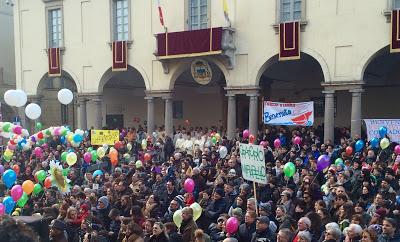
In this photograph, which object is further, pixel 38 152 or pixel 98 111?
pixel 98 111

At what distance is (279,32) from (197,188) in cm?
889

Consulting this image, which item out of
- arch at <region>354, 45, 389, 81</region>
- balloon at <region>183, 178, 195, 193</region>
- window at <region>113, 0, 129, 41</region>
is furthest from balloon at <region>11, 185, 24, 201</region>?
window at <region>113, 0, 129, 41</region>

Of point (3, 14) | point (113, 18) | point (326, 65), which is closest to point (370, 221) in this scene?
point (326, 65)

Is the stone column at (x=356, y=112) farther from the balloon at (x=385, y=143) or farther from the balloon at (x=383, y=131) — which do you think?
the balloon at (x=385, y=143)

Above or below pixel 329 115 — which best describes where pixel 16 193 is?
below

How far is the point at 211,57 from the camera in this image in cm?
1834

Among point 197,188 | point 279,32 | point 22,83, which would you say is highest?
point 279,32

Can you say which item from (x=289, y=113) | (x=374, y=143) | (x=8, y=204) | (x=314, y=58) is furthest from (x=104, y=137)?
(x=374, y=143)

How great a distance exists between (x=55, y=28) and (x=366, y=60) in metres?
15.4

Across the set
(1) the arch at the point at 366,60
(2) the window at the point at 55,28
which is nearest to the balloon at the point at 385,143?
(1) the arch at the point at 366,60

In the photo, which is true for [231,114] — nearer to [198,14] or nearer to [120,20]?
[198,14]

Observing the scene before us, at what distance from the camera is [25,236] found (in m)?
3.68

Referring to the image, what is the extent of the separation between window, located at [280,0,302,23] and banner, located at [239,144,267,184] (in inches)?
367

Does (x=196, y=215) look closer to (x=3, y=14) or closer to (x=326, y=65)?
(x=326, y=65)
